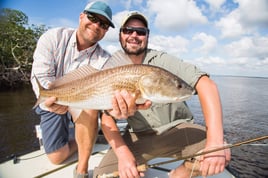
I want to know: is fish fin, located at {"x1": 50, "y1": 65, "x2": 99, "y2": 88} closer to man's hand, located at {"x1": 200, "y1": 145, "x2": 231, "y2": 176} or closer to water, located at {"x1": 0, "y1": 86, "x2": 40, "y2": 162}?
man's hand, located at {"x1": 200, "y1": 145, "x2": 231, "y2": 176}

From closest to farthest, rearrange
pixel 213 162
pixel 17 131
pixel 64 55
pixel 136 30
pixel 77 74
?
pixel 213 162, pixel 77 74, pixel 136 30, pixel 64 55, pixel 17 131

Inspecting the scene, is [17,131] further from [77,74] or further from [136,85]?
[136,85]

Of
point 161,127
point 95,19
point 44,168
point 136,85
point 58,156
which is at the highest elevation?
point 95,19

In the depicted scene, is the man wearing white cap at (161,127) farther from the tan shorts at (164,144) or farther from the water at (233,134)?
the water at (233,134)

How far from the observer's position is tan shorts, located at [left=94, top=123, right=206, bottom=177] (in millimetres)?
2729

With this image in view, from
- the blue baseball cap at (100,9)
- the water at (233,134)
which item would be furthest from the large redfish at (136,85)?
the water at (233,134)

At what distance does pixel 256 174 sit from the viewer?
757 cm

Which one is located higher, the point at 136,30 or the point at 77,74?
the point at 136,30

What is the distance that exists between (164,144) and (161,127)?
23cm

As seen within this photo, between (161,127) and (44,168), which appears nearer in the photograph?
(161,127)

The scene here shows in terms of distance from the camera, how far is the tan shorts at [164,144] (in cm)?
273

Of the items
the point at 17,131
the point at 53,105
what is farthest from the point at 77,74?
the point at 17,131

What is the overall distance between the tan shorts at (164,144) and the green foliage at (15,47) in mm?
28118

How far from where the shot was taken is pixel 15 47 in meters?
27.7
